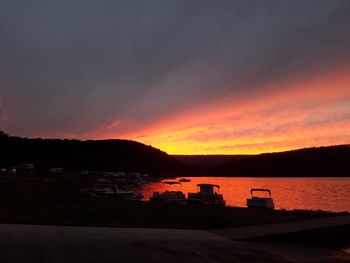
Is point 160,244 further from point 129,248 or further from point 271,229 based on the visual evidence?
point 271,229

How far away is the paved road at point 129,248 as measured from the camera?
1074 centimetres

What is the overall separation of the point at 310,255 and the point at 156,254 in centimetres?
502

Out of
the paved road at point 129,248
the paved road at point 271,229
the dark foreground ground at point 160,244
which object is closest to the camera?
the paved road at point 129,248

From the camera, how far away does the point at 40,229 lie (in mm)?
14008

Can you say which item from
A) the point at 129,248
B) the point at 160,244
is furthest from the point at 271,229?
the point at 129,248

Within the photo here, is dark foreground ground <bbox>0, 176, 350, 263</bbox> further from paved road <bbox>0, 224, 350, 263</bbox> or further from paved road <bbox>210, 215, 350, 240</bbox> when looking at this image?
paved road <bbox>210, 215, 350, 240</bbox>

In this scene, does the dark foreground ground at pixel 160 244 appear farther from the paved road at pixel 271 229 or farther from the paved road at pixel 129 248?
the paved road at pixel 271 229

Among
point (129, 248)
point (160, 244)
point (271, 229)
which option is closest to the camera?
point (129, 248)

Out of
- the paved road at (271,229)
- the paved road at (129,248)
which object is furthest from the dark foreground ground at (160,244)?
the paved road at (271,229)

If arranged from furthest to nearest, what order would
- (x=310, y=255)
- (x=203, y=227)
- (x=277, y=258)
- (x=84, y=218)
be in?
(x=84, y=218) → (x=203, y=227) → (x=310, y=255) → (x=277, y=258)

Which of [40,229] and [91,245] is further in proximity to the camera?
[40,229]

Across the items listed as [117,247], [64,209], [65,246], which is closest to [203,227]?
[117,247]

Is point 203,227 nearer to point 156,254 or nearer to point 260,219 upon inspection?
point 260,219

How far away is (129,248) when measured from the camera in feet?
39.9
